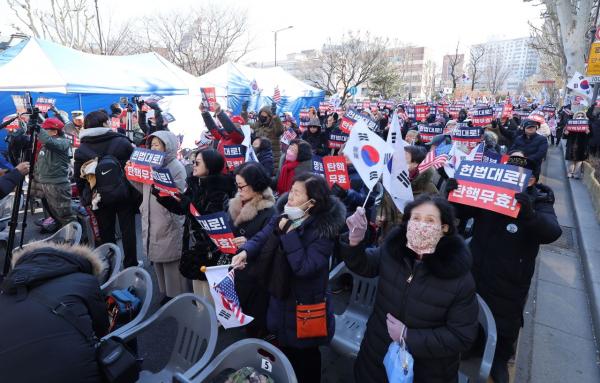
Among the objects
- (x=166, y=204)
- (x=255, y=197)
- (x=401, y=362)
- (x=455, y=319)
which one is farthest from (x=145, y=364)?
(x=455, y=319)

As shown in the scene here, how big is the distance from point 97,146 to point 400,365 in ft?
14.1

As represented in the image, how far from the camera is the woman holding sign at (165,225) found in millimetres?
3873

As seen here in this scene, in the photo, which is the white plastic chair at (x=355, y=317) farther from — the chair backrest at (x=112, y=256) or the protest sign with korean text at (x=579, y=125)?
the protest sign with korean text at (x=579, y=125)

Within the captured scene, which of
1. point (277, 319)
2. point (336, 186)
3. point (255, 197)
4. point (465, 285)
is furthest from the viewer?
point (336, 186)

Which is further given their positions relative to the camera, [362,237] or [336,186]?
[336,186]

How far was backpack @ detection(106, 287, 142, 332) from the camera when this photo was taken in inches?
107

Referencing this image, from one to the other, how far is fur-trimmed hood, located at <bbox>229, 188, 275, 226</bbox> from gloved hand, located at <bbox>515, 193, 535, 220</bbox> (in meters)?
1.90

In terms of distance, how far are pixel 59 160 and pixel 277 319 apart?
15.7ft

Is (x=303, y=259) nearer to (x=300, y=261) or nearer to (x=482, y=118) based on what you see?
(x=300, y=261)

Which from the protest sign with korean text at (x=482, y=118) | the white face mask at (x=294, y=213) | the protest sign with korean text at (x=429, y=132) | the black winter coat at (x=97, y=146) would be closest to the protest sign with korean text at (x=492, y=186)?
the white face mask at (x=294, y=213)

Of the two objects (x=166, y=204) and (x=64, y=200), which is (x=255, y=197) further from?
(x=64, y=200)

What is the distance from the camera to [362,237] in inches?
88.8

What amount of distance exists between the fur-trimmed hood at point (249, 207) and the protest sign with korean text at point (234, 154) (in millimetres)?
2210

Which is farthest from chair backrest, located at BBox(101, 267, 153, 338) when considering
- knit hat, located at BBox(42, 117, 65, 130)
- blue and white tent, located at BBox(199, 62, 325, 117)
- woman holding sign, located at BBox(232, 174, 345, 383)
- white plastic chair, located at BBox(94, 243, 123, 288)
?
blue and white tent, located at BBox(199, 62, 325, 117)
